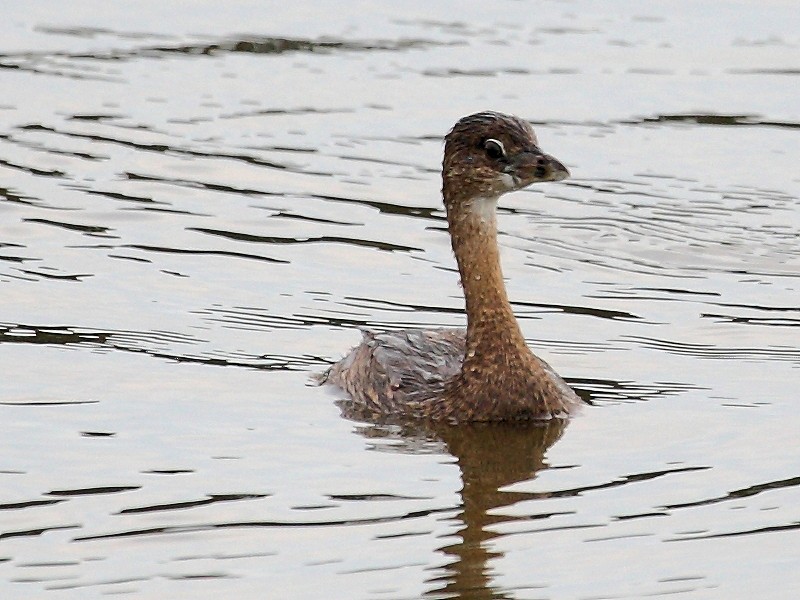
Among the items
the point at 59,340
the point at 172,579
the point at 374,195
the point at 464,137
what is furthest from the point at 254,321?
the point at 172,579

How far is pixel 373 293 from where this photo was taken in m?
13.8

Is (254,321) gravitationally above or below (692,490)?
above

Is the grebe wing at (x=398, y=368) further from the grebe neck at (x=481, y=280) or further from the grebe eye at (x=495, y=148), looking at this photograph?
the grebe eye at (x=495, y=148)

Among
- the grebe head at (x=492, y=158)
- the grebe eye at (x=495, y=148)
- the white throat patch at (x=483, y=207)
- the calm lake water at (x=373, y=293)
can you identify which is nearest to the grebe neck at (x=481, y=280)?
the white throat patch at (x=483, y=207)

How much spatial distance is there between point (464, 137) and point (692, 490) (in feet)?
8.26

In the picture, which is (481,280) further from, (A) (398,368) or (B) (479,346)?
(A) (398,368)

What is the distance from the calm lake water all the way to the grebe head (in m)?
1.30

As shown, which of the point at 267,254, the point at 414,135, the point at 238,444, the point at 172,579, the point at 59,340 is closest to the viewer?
the point at 172,579

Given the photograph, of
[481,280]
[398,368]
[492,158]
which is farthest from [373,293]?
[492,158]

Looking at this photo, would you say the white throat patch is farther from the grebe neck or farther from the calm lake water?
the calm lake water

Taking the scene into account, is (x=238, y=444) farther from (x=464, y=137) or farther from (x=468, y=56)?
(x=468, y=56)

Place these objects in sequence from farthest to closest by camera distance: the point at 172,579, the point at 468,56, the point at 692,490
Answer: the point at 468,56 < the point at 692,490 < the point at 172,579

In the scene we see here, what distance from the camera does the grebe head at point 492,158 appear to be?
11.2 meters

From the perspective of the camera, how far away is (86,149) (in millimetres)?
17484
